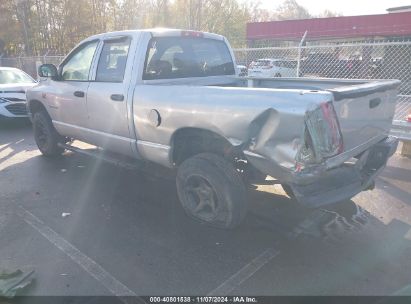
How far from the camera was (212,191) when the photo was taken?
3.99 metres

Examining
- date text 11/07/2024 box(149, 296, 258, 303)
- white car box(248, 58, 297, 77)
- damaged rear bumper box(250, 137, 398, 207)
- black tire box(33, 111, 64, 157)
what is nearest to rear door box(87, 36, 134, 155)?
black tire box(33, 111, 64, 157)

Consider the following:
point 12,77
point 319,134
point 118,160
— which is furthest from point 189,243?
point 12,77

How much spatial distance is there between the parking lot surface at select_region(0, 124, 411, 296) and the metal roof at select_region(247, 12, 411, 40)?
2018cm

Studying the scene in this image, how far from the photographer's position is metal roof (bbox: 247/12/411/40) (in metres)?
22.4

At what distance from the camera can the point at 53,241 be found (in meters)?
3.88

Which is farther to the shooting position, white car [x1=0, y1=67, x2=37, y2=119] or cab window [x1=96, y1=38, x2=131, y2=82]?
white car [x1=0, y1=67, x2=37, y2=119]

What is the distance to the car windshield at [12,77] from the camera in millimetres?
10398

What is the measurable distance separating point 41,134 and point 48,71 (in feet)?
4.68

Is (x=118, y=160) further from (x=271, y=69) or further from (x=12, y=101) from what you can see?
(x=271, y=69)

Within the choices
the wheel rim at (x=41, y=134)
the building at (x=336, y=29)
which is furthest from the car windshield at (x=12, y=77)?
the building at (x=336, y=29)

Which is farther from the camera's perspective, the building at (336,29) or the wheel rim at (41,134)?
the building at (336,29)

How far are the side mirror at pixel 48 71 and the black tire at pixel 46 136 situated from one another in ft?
2.70

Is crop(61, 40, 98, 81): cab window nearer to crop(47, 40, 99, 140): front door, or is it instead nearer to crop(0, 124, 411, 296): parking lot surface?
crop(47, 40, 99, 140): front door

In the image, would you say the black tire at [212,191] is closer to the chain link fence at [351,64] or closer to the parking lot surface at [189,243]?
the parking lot surface at [189,243]
